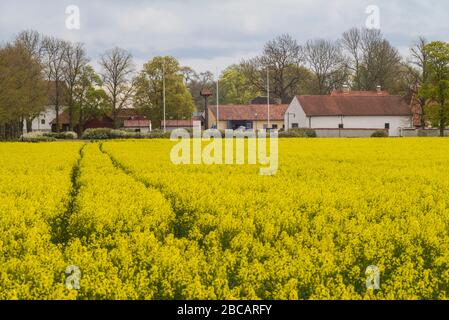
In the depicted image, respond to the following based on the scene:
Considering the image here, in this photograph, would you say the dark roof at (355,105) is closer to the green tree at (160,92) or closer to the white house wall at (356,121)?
the white house wall at (356,121)

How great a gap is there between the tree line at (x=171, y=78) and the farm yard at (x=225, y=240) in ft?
167

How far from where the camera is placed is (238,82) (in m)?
139

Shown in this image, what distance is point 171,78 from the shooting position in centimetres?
9775

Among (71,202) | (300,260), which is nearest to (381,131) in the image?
(71,202)

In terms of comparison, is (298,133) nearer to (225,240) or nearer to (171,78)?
(171,78)

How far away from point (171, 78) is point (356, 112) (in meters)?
28.6

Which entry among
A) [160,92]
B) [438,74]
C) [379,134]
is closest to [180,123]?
[160,92]

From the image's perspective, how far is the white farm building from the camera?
3455 inches

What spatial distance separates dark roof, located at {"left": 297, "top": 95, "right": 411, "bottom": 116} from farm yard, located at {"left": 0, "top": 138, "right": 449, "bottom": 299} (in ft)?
236

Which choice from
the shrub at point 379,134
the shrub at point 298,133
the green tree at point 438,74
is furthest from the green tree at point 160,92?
the green tree at point 438,74

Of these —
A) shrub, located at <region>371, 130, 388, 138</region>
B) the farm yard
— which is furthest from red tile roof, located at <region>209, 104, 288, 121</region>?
the farm yard
